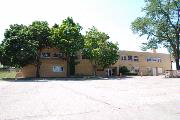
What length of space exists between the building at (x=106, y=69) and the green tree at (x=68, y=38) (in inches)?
134

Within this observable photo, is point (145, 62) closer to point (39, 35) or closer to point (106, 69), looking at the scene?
point (106, 69)

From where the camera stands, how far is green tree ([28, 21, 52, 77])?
43.9 metres

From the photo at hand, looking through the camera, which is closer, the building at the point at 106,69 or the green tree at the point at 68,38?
the green tree at the point at 68,38

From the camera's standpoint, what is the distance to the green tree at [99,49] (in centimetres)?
4684

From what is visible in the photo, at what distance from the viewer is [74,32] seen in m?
46.1

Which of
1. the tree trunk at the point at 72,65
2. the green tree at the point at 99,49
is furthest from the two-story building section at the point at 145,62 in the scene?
the tree trunk at the point at 72,65

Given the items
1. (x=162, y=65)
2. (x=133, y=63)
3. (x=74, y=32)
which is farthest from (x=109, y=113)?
(x=162, y=65)

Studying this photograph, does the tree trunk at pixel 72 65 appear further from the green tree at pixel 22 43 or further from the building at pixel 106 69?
the green tree at pixel 22 43

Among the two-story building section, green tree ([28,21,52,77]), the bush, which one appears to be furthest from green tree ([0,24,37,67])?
the two-story building section

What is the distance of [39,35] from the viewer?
44.2 meters

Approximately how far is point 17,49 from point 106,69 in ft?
69.9

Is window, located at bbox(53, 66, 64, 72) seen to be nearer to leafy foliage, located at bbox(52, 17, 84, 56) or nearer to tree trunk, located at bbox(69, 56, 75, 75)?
tree trunk, located at bbox(69, 56, 75, 75)

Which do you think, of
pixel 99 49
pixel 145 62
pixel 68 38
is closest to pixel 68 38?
pixel 68 38

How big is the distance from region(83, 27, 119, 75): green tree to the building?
332cm
